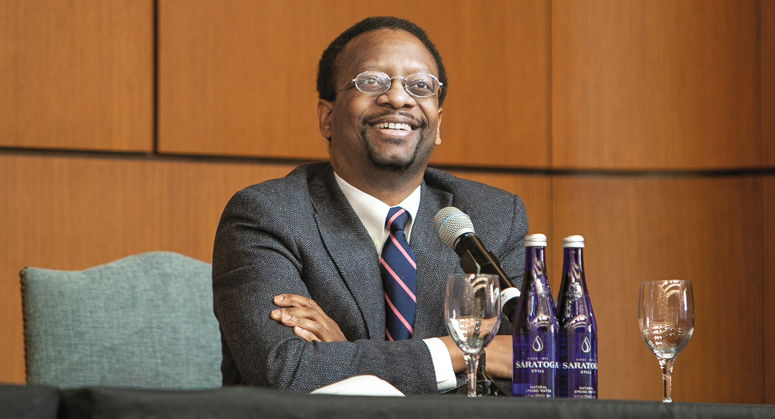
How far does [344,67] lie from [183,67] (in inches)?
35.3

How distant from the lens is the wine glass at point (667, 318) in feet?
3.66

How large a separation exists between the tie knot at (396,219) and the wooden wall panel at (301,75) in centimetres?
98

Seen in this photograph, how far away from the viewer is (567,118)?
9.88 feet

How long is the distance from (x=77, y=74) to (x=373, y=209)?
122 cm

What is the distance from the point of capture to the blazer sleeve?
1.41m

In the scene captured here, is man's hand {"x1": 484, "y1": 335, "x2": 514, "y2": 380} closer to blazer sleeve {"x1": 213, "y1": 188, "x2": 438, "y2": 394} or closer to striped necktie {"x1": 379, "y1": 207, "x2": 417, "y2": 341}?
blazer sleeve {"x1": 213, "y1": 188, "x2": 438, "y2": 394}

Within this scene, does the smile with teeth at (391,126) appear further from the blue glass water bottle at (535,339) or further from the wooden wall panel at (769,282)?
the wooden wall panel at (769,282)

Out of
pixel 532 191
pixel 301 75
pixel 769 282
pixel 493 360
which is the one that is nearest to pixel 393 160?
pixel 493 360

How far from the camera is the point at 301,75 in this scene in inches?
107

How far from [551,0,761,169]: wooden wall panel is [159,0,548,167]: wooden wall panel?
0.12 m

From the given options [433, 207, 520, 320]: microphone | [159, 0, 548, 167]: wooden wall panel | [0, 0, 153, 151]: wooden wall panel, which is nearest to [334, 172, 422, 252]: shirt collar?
[433, 207, 520, 320]: microphone

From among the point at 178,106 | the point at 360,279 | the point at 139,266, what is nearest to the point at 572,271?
the point at 360,279

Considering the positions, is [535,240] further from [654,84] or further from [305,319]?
[654,84]

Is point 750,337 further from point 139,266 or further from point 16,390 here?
point 16,390
